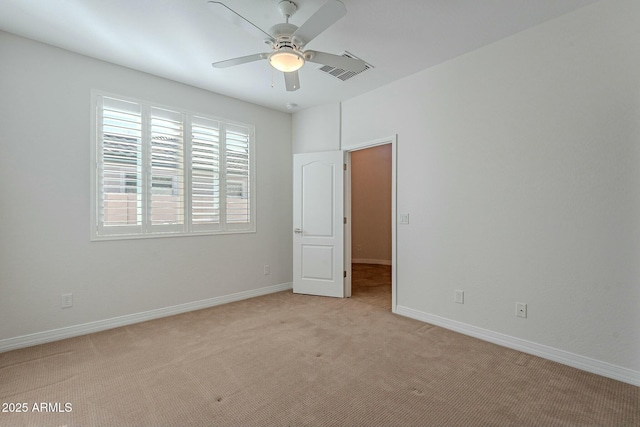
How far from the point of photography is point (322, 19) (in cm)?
185

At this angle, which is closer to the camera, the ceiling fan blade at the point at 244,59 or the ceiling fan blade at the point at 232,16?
the ceiling fan blade at the point at 232,16

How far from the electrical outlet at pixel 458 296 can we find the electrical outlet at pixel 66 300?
3812 mm

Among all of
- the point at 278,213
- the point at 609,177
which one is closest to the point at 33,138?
the point at 278,213

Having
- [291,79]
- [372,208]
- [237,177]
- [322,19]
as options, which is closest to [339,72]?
[291,79]

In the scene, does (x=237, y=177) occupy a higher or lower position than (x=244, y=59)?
lower

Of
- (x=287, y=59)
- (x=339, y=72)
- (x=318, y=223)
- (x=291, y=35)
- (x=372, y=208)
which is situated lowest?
(x=318, y=223)

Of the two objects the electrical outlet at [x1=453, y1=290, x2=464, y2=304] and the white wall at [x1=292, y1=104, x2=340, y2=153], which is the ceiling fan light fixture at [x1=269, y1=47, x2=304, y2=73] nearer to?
the white wall at [x1=292, y1=104, x2=340, y2=153]

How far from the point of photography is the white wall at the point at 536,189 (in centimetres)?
215

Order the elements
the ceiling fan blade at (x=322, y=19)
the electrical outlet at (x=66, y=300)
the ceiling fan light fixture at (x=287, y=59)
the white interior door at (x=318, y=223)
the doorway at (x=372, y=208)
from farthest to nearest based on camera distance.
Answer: the doorway at (x=372, y=208) → the white interior door at (x=318, y=223) → the electrical outlet at (x=66, y=300) → the ceiling fan light fixture at (x=287, y=59) → the ceiling fan blade at (x=322, y=19)

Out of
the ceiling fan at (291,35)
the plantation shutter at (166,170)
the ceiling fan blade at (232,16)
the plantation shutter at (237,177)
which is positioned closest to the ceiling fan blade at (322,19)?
the ceiling fan at (291,35)

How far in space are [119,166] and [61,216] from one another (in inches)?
27.7

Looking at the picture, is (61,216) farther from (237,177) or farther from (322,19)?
(322,19)

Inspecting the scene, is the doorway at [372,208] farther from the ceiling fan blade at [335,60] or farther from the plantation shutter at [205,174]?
the ceiling fan blade at [335,60]

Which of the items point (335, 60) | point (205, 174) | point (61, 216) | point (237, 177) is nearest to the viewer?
point (335, 60)
